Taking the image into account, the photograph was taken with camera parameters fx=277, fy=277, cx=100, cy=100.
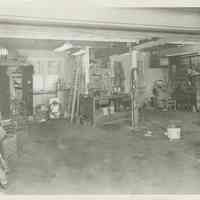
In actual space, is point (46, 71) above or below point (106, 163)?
above

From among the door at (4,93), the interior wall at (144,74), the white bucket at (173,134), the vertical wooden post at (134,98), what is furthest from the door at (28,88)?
the white bucket at (173,134)

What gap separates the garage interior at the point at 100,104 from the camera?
310cm

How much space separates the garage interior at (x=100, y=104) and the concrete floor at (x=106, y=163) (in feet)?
0.05

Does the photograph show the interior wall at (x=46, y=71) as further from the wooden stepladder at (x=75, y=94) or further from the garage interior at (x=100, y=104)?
the wooden stepladder at (x=75, y=94)

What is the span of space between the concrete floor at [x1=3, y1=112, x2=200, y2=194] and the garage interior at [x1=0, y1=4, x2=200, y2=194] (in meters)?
0.02

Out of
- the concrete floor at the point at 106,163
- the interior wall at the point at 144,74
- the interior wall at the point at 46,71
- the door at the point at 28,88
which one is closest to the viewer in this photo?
the concrete floor at the point at 106,163

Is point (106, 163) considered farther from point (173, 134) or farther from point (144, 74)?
point (144, 74)

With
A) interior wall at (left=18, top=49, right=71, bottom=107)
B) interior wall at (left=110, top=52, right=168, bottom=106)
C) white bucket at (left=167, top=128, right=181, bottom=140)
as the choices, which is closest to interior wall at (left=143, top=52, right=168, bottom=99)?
interior wall at (left=110, top=52, right=168, bottom=106)

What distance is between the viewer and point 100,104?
8.56 metres

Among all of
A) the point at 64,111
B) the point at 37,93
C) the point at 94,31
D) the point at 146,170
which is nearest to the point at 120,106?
the point at 64,111

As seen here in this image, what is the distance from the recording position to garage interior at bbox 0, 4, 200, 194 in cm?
310

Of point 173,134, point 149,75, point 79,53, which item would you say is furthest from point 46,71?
point 173,134

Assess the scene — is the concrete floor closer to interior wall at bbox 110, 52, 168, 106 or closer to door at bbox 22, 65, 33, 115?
door at bbox 22, 65, 33, 115

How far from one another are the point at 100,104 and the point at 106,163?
4.09 meters
